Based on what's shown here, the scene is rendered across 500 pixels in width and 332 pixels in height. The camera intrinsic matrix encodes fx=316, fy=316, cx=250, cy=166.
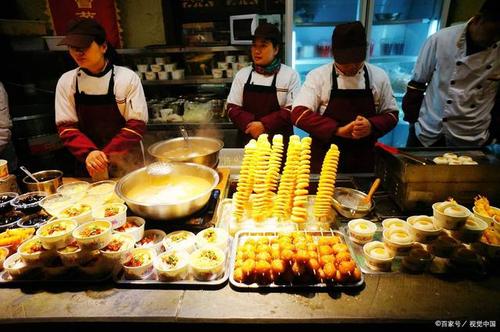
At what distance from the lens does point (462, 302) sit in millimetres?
1395

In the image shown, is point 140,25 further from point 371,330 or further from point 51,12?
point 371,330

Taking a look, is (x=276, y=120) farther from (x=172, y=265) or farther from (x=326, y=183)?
(x=172, y=265)

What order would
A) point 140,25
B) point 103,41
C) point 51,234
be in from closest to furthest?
point 51,234, point 103,41, point 140,25

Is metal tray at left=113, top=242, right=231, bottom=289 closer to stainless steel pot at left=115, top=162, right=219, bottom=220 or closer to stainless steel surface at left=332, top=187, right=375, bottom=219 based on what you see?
stainless steel pot at left=115, top=162, right=219, bottom=220

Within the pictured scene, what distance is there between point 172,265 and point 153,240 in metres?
0.29

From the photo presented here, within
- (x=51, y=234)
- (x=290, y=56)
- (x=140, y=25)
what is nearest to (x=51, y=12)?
(x=140, y=25)

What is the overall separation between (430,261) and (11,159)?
4.85 metres

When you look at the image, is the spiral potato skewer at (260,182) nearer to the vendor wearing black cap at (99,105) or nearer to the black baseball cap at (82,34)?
the vendor wearing black cap at (99,105)

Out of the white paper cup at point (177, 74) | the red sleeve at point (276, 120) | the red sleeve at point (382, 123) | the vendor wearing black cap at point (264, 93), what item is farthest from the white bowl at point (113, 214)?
the white paper cup at point (177, 74)

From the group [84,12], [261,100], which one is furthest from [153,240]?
[84,12]

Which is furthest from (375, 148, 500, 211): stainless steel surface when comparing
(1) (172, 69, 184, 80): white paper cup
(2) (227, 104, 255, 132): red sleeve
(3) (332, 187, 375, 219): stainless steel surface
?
(1) (172, 69, 184, 80): white paper cup

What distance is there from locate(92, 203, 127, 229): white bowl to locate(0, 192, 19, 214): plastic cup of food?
651 mm

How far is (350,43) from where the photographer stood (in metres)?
2.60

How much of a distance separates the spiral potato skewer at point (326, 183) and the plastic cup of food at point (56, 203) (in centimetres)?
149
